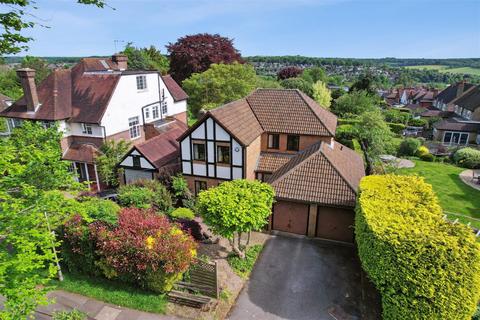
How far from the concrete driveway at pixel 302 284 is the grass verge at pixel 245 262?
0.30 meters

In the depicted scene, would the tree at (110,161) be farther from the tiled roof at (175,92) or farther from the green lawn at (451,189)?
the green lawn at (451,189)

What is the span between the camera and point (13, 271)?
8.37 metres

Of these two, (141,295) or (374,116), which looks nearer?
(141,295)

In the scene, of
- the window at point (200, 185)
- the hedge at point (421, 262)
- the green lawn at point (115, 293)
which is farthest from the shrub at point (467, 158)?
the green lawn at point (115, 293)

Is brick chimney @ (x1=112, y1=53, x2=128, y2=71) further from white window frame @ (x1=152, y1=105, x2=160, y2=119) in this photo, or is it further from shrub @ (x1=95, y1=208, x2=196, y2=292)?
shrub @ (x1=95, y1=208, x2=196, y2=292)

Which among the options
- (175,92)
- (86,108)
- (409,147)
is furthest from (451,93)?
(86,108)

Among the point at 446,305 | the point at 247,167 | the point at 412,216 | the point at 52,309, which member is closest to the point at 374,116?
the point at 247,167

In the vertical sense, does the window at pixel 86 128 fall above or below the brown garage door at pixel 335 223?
above

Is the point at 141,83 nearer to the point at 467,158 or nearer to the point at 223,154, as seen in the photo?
the point at 223,154

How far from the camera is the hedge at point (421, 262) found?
33.1ft

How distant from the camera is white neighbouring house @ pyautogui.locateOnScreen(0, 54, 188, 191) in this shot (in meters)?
26.0

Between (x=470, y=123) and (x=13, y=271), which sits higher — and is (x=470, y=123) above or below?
below

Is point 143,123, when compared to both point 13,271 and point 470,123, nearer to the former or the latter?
point 13,271

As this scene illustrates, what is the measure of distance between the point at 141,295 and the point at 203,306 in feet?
9.50
